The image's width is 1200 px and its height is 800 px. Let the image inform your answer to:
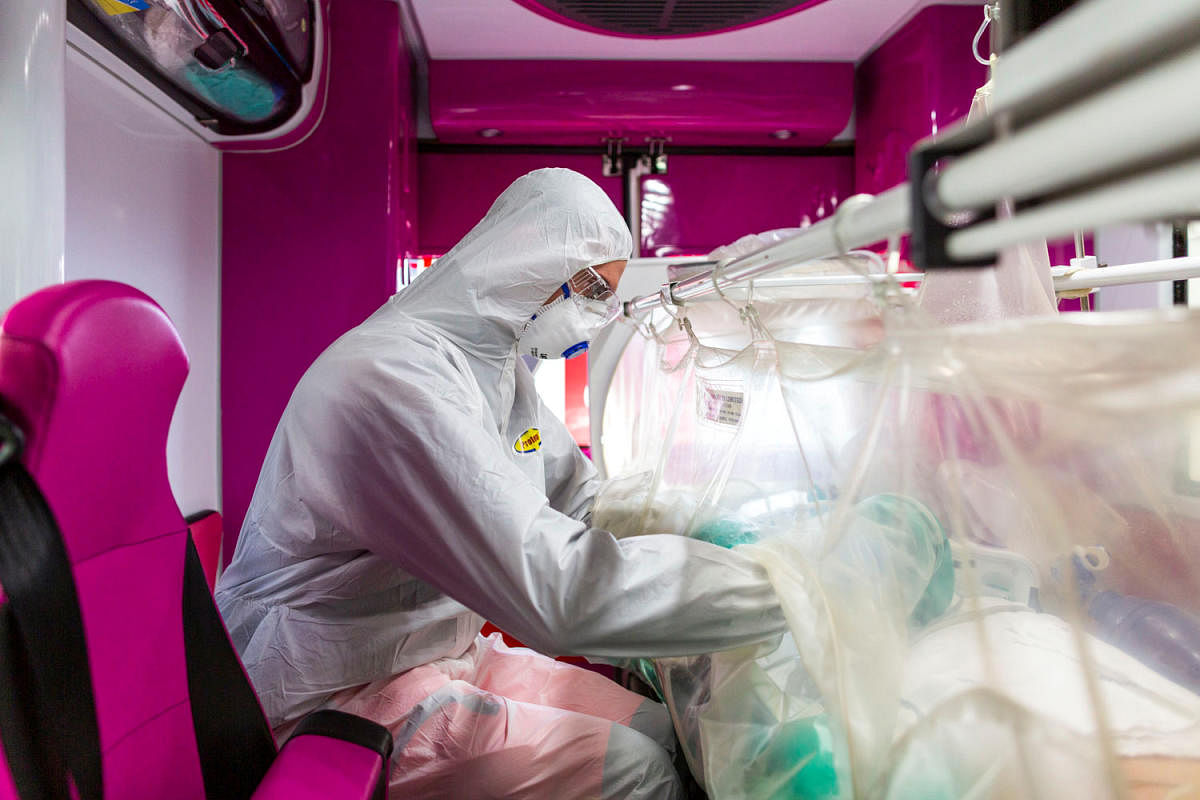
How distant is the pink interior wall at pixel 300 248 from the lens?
2432 millimetres

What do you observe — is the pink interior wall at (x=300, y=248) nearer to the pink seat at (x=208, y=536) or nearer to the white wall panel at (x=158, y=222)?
the white wall panel at (x=158, y=222)

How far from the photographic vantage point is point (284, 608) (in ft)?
3.98

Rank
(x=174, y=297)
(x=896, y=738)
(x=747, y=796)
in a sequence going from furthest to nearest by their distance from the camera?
(x=174, y=297)
(x=747, y=796)
(x=896, y=738)

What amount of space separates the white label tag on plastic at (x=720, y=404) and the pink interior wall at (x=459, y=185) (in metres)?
1.77

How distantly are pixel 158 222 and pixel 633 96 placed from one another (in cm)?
158

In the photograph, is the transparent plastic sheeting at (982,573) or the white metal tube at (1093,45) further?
the transparent plastic sheeting at (982,573)

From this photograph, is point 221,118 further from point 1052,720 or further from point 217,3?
point 1052,720

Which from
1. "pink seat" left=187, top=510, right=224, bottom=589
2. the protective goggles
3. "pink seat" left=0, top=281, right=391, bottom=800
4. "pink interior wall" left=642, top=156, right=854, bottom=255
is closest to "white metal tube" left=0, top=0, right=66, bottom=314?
"pink seat" left=0, top=281, right=391, bottom=800

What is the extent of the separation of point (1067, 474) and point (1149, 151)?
32cm

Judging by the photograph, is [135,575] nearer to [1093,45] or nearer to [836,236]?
[836,236]

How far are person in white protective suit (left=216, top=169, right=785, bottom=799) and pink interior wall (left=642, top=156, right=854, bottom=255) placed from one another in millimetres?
1586

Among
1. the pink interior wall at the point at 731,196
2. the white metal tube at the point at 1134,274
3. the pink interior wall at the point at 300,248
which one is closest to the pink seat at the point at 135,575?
the white metal tube at the point at 1134,274

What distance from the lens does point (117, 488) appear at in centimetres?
78

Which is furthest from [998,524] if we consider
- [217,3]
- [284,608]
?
[217,3]
